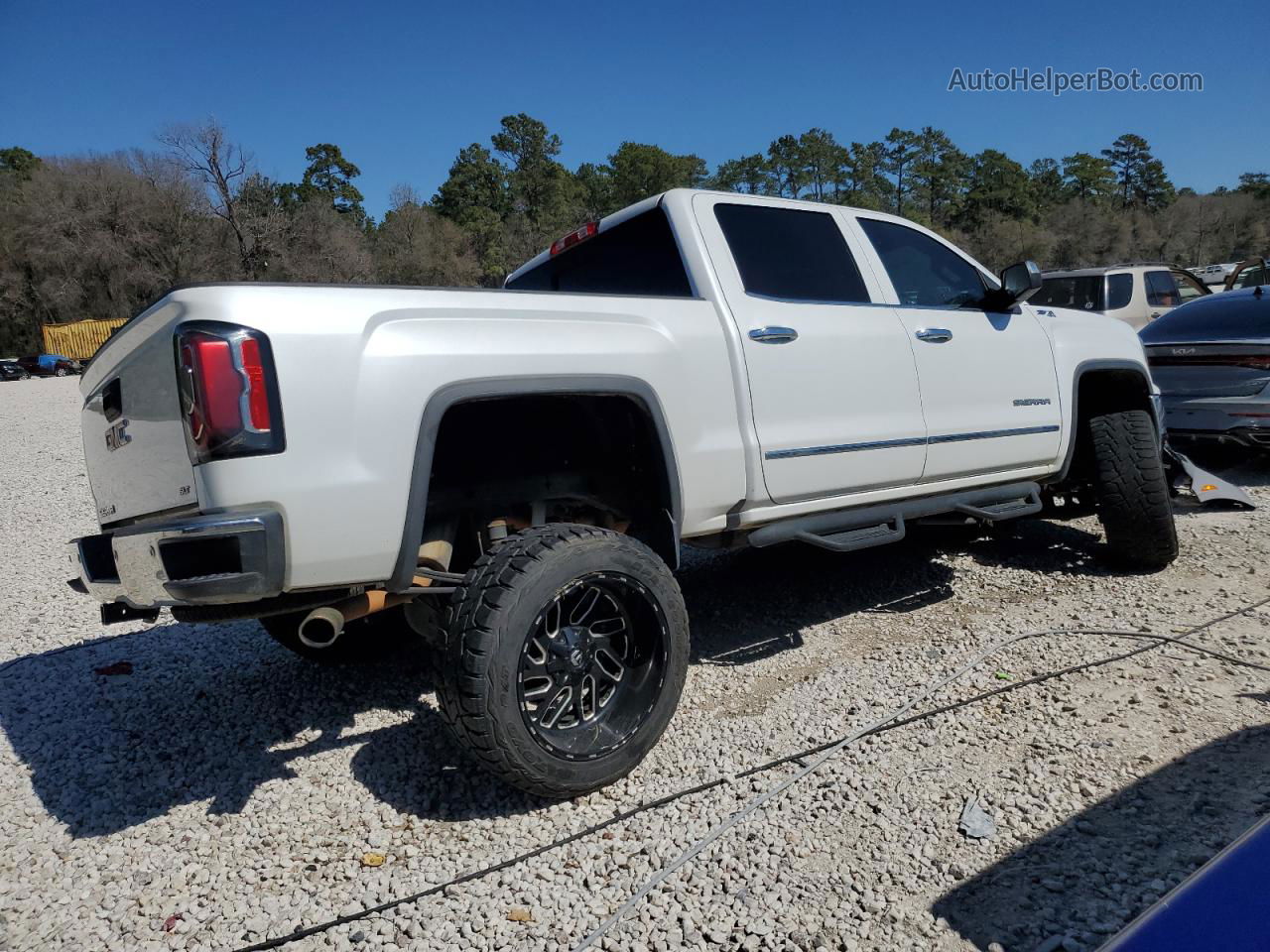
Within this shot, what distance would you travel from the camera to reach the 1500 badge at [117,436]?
2477 millimetres

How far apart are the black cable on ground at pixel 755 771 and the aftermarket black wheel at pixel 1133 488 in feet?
1.84

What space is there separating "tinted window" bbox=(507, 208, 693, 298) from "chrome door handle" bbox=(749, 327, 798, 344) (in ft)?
1.03

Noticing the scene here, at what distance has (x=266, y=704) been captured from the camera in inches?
134

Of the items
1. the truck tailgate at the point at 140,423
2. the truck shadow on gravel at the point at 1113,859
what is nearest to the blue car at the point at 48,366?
the truck tailgate at the point at 140,423

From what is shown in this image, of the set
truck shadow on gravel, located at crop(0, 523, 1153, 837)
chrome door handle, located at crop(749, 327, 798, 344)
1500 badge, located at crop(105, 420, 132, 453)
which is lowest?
truck shadow on gravel, located at crop(0, 523, 1153, 837)

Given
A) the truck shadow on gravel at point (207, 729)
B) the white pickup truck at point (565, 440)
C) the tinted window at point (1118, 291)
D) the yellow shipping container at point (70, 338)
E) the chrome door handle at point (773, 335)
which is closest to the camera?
the white pickup truck at point (565, 440)

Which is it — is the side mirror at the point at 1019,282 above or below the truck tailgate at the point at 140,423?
above

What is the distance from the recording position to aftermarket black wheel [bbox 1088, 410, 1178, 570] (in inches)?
171

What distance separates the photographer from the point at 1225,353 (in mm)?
6613

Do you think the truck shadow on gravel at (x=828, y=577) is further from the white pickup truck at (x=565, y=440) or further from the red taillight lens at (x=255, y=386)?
the red taillight lens at (x=255, y=386)

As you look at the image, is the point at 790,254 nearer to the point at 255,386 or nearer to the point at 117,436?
the point at 255,386

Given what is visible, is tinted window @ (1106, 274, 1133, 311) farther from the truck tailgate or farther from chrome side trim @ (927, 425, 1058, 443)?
the truck tailgate

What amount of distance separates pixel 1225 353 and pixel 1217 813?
5759 mm

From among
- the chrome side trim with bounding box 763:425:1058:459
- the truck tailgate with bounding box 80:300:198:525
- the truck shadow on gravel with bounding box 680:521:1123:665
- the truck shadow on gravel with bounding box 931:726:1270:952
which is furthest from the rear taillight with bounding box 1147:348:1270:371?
the truck tailgate with bounding box 80:300:198:525
